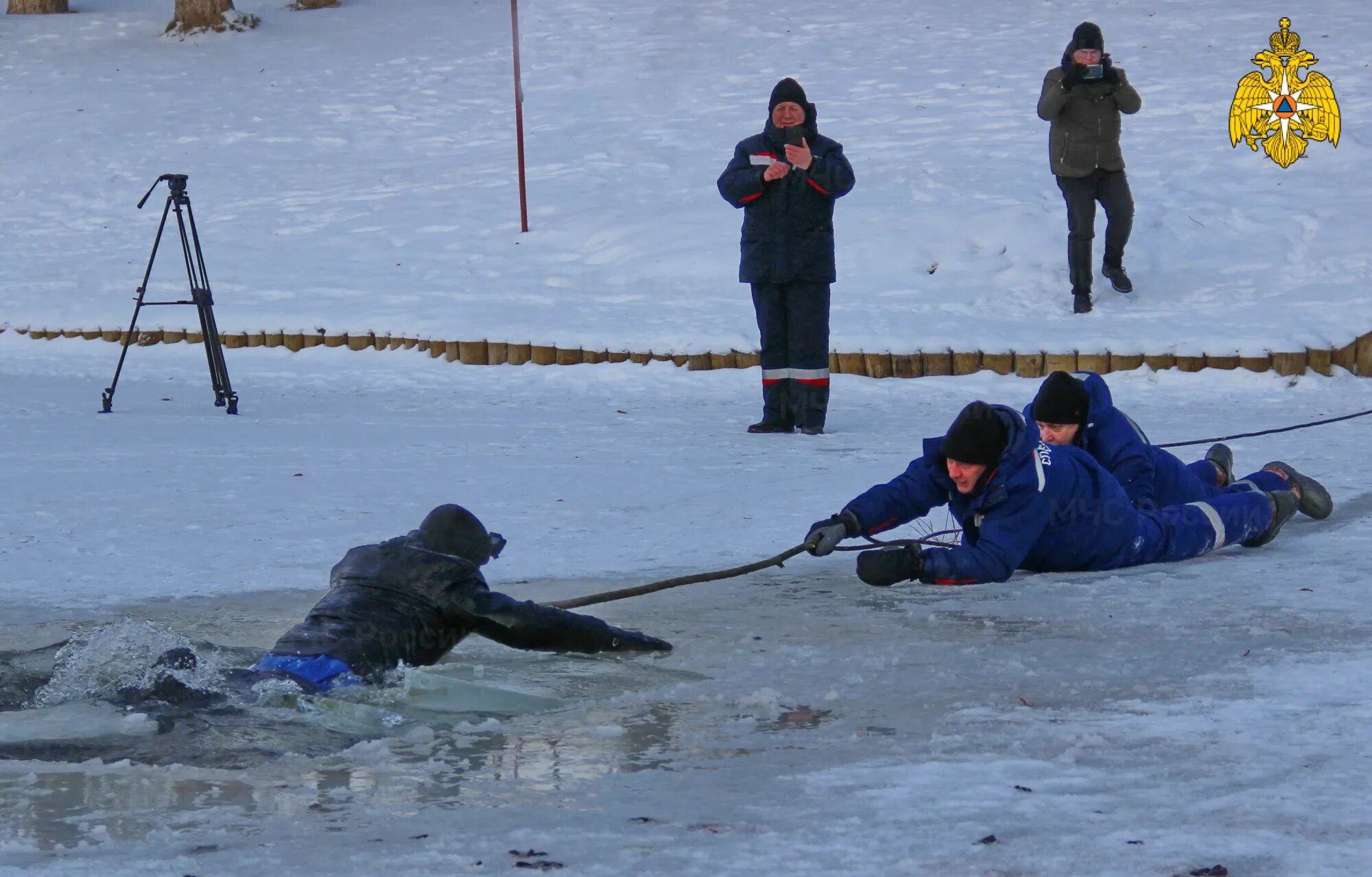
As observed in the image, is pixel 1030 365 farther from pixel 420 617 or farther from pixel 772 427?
pixel 420 617

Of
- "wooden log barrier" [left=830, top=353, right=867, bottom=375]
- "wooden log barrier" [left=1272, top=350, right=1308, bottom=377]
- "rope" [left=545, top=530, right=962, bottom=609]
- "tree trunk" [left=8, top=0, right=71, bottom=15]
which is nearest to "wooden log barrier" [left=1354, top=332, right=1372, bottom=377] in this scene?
"wooden log barrier" [left=1272, top=350, right=1308, bottom=377]

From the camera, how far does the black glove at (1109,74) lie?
11172 mm

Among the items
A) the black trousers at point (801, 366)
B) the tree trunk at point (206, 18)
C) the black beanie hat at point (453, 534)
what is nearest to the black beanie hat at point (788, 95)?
the black trousers at point (801, 366)

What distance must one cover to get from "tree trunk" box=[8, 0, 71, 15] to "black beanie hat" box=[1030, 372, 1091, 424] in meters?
22.5

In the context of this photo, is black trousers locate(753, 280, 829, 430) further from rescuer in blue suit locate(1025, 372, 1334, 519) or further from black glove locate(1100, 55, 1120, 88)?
black glove locate(1100, 55, 1120, 88)

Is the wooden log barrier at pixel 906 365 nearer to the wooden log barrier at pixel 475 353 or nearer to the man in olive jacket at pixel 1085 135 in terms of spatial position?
the man in olive jacket at pixel 1085 135

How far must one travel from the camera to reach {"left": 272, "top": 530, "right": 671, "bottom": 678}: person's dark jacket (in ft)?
13.1

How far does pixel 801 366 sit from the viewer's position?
337 inches

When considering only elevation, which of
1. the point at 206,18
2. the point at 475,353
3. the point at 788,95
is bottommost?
the point at 475,353

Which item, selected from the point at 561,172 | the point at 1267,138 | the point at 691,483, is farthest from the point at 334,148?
the point at 691,483

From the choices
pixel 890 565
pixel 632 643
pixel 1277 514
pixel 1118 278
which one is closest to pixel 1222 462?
pixel 1277 514

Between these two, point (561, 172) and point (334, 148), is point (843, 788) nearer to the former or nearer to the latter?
point (561, 172)

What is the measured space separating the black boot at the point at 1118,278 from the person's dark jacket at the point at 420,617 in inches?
320

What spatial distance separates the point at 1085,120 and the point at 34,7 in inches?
734
